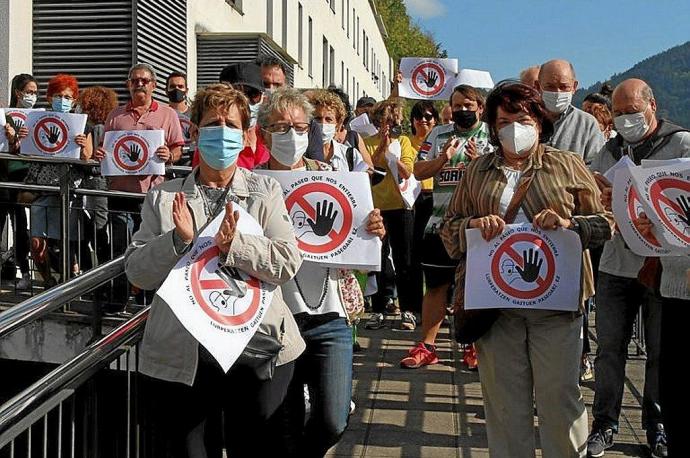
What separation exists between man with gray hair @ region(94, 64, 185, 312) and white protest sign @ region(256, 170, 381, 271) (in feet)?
11.6

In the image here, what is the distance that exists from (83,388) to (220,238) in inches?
43.1

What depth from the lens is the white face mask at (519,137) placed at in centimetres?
380

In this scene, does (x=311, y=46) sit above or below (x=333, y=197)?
above

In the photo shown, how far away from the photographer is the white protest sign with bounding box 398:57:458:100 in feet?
29.8

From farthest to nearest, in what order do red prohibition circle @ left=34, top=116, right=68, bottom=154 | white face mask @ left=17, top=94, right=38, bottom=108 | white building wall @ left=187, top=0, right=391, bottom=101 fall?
white building wall @ left=187, top=0, right=391, bottom=101
white face mask @ left=17, top=94, right=38, bottom=108
red prohibition circle @ left=34, top=116, right=68, bottom=154

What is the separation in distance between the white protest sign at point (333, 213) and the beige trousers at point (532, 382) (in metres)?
0.71

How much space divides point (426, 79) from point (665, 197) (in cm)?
569

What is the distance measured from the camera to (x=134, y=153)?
717 centimetres

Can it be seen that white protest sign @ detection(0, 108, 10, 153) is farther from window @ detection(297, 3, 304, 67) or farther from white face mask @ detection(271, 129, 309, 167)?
window @ detection(297, 3, 304, 67)

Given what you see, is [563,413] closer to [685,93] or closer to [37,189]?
[37,189]

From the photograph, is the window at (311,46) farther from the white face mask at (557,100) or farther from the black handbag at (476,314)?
the black handbag at (476,314)

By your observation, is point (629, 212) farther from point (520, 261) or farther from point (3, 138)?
point (3, 138)

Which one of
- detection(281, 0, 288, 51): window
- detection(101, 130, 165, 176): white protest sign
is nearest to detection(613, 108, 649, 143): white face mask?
detection(101, 130, 165, 176): white protest sign

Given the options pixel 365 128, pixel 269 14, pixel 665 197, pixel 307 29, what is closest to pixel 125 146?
pixel 365 128
